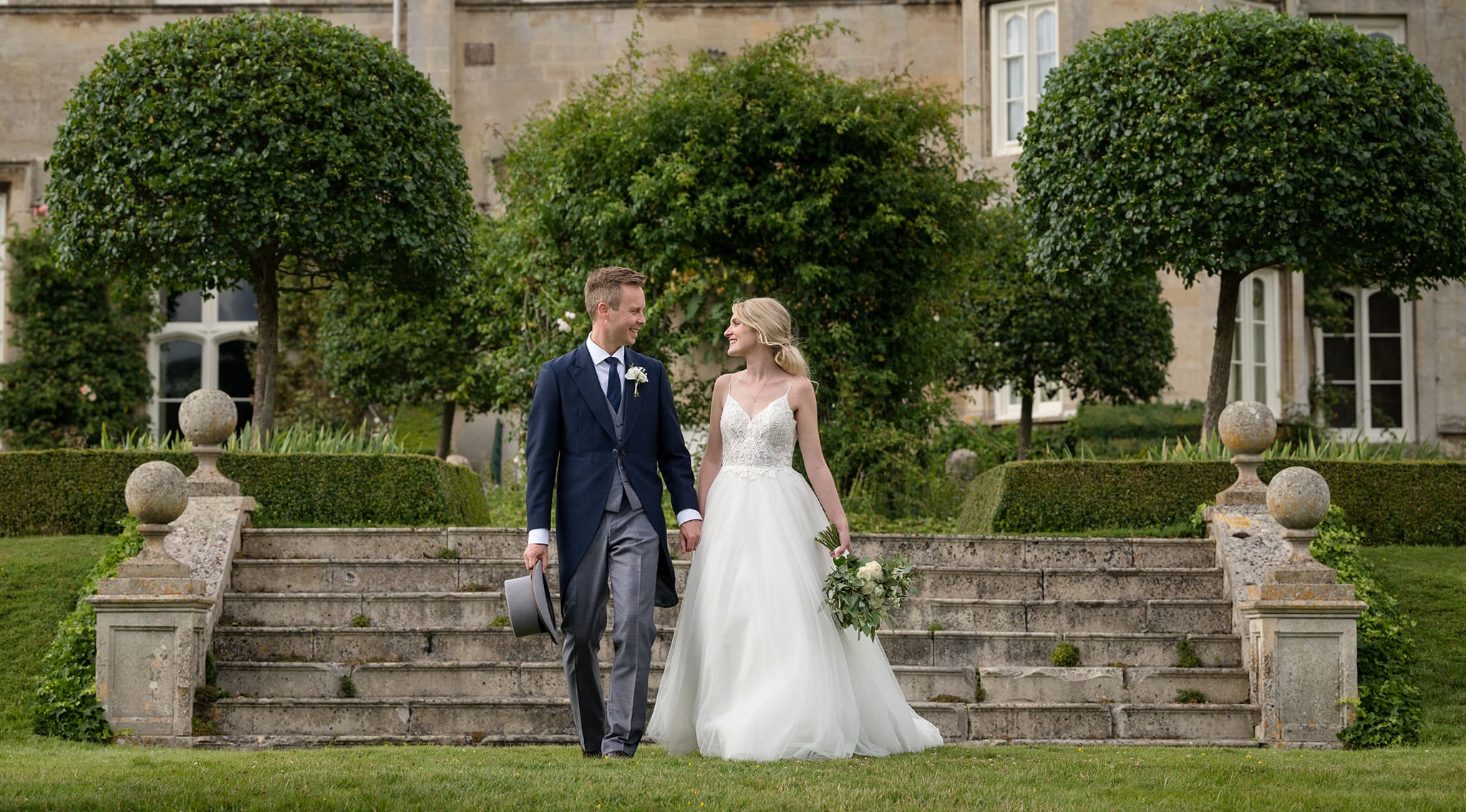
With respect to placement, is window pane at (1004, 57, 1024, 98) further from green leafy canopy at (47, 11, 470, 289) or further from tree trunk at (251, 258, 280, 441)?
tree trunk at (251, 258, 280, 441)

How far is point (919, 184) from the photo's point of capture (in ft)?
42.9

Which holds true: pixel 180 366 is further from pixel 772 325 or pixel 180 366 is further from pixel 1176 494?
pixel 772 325

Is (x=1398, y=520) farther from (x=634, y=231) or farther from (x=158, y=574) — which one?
(x=158, y=574)

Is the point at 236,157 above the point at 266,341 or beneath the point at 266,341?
above

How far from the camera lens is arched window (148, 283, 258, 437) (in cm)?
2084

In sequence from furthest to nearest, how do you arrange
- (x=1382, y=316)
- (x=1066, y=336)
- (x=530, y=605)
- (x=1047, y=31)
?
(x=1382, y=316)
(x=1047, y=31)
(x=1066, y=336)
(x=530, y=605)

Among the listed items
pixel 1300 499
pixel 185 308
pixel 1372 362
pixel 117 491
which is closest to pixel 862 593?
pixel 1300 499

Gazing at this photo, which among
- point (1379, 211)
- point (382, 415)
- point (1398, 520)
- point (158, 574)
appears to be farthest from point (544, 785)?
point (382, 415)

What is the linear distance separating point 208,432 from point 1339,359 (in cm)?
1720

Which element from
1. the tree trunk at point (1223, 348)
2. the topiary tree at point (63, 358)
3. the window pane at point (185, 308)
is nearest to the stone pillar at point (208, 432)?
the tree trunk at point (1223, 348)

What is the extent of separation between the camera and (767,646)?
5.82m

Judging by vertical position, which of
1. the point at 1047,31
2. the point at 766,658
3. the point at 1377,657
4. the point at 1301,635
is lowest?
the point at 1377,657

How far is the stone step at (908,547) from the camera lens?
9.17 m

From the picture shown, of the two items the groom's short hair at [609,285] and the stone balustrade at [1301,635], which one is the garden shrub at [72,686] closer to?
the groom's short hair at [609,285]
